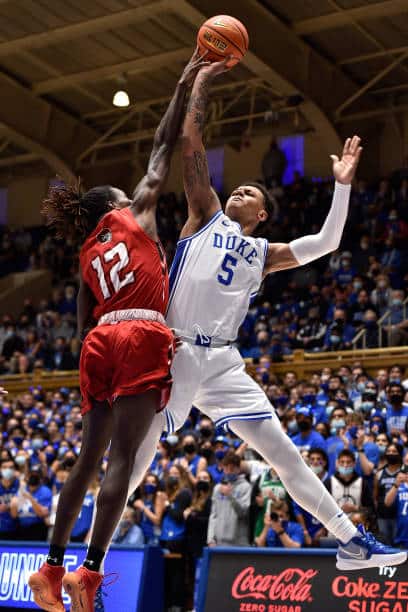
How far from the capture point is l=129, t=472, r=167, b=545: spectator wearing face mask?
448 inches

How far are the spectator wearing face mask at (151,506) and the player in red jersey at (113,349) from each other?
6.41m

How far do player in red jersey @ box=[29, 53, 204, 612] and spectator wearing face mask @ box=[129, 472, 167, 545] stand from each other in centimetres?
641

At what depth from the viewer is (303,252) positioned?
5.87 metres

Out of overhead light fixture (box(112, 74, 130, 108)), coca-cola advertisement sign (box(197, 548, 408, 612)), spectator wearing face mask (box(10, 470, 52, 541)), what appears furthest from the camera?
overhead light fixture (box(112, 74, 130, 108))

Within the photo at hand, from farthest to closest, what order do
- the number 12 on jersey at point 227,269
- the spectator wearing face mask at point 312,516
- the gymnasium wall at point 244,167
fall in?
the gymnasium wall at point 244,167 → the spectator wearing face mask at point 312,516 → the number 12 on jersey at point 227,269

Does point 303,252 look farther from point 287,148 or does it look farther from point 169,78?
point 287,148

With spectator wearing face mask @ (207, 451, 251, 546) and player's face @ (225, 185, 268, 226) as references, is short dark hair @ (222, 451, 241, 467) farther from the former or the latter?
player's face @ (225, 185, 268, 226)

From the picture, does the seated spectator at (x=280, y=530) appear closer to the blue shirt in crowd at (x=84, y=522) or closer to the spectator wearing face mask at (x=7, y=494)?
the blue shirt in crowd at (x=84, y=522)

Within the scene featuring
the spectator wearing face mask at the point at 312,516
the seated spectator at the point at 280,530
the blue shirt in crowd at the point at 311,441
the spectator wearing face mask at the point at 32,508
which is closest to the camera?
the seated spectator at the point at 280,530

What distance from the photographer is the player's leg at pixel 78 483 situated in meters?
4.85

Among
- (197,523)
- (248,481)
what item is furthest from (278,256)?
(197,523)

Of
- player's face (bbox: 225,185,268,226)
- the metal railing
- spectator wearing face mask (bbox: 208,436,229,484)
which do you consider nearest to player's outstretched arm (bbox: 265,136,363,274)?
player's face (bbox: 225,185,268,226)

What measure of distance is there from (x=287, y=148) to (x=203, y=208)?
67.4 ft

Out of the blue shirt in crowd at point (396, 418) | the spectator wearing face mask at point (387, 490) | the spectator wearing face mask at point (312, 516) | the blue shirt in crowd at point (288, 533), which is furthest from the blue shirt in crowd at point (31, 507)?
the spectator wearing face mask at point (387, 490)
